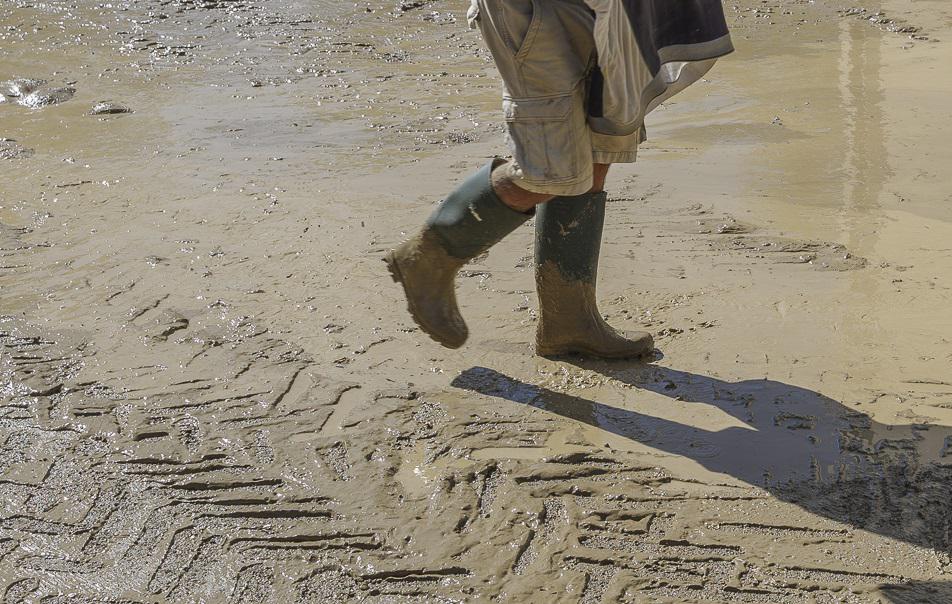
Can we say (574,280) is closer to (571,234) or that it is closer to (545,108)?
(571,234)

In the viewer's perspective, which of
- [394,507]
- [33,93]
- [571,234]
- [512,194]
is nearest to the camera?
[394,507]

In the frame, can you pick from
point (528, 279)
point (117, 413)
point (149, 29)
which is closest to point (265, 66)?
point (149, 29)

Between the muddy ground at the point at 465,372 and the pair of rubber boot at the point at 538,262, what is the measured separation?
11cm

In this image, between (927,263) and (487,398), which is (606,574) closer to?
(487,398)

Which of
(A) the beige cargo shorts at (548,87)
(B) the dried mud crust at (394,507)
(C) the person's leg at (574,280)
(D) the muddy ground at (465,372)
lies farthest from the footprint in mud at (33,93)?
(A) the beige cargo shorts at (548,87)

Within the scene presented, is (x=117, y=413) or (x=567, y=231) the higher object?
(x=567, y=231)

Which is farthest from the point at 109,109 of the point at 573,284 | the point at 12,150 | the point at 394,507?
the point at 394,507

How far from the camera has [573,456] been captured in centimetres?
250

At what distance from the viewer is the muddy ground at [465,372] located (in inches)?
84.7

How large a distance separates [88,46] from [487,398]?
5.74m

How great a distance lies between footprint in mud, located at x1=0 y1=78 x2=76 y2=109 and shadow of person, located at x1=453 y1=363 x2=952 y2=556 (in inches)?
169

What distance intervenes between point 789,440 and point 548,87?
3.59ft

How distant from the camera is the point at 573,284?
2834 millimetres

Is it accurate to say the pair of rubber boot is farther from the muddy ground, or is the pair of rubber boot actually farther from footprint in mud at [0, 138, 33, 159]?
footprint in mud at [0, 138, 33, 159]
